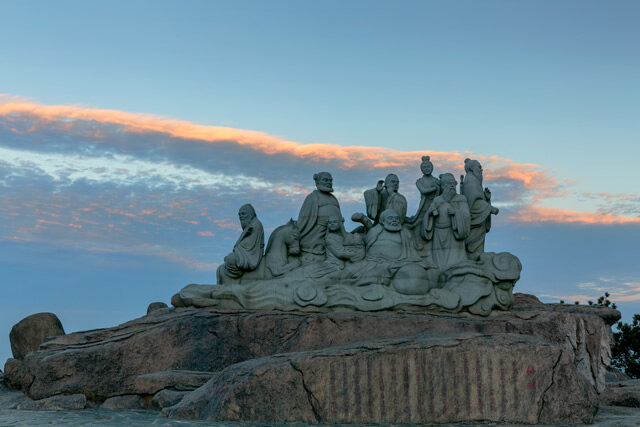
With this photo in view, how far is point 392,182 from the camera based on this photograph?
1262 centimetres

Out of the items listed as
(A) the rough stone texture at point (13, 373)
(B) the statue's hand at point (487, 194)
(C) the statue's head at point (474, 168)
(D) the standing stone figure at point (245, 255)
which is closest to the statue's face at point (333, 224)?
(D) the standing stone figure at point (245, 255)

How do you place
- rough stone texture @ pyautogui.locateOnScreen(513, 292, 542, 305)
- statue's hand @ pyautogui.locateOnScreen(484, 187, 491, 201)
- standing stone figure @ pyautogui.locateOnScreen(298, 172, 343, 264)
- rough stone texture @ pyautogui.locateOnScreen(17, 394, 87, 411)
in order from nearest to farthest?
rough stone texture @ pyautogui.locateOnScreen(17, 394, 87, 411) < standing stone figure @ pyautogui.locateOnScreen(298, 172, 343, 264) < statue's hand @ pyautogui.locateOnScreen(484, 187, 491, 201) < rough stone texture @ pyautogui.locateOnScreen(513, 292, 542, 305)

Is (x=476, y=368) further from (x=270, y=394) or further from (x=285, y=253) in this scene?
(x=285, y=253)

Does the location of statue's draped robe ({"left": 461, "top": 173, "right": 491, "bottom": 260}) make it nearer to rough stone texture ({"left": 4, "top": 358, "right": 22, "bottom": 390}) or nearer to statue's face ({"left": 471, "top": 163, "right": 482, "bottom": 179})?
statue's face ({"left": 471, "top": 163, "right": 482, "bottom": 179})

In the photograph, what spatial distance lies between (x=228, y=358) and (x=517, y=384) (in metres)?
4.41

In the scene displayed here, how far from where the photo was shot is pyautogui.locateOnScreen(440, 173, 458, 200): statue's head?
12188 millimetres

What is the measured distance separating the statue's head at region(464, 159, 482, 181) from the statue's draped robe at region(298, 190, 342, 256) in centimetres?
243

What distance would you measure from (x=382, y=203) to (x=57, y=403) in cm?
606

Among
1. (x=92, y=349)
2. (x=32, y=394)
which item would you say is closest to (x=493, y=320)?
(x=92, y=349)

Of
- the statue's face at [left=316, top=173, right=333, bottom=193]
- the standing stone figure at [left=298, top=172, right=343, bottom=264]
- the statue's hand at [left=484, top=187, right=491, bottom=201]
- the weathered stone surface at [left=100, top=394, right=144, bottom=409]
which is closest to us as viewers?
the weathered stone surface at [left=100, top=394, right=144, bottom=409]

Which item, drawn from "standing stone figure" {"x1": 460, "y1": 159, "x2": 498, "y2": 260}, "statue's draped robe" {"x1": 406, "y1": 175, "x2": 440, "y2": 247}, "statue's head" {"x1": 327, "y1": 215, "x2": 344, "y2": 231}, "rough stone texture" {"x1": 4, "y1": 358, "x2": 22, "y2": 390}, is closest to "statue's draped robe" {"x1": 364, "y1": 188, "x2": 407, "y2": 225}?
"statue's draped robe" {"x1": 406, "y1": 175, "x2": 440, "y2": 247}

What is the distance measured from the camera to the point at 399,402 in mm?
7594

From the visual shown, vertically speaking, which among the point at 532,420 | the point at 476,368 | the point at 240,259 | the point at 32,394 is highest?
the point at 240,259

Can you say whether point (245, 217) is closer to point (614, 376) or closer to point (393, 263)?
point (393, 263)
